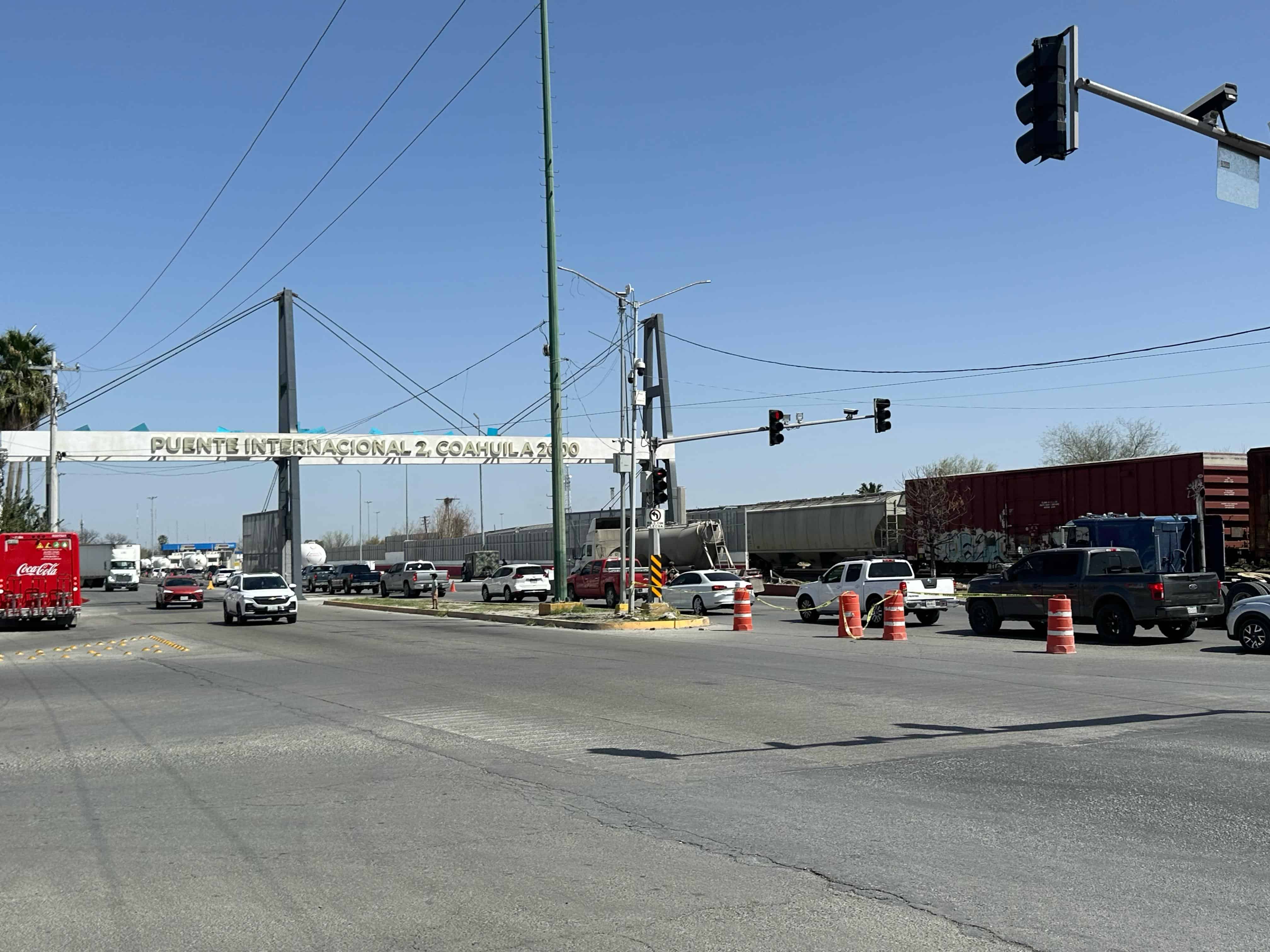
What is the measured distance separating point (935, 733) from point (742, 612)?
18.1m

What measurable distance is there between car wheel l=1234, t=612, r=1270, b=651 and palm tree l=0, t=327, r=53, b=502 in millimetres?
57983

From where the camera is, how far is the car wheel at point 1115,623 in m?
23.5

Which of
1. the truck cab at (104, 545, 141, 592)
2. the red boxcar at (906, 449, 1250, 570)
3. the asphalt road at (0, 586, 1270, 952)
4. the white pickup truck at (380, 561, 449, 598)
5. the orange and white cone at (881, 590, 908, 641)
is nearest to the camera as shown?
the asphalt road at (0, 586, 1270, 952)

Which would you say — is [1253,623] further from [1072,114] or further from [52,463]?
[52,463]

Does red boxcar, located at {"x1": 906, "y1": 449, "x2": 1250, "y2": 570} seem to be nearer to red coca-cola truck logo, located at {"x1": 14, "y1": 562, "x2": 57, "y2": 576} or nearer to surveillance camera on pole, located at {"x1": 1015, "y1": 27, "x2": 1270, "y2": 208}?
surveillance camera on pole, located at {"x1": 1015, "y1": 27, "x2": 1270, "y2": 208}

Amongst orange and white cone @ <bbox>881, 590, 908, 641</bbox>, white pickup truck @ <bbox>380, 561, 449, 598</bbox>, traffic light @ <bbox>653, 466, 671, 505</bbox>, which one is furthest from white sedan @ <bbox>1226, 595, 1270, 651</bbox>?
white pickup truck @ <bbox>380, 561, 449, 598</bbox>

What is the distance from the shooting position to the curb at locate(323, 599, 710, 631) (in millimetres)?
31344

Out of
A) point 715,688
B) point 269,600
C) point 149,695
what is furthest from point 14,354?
point 715,688

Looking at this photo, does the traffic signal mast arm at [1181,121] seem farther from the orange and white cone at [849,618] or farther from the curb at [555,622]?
the curb at [555,622]

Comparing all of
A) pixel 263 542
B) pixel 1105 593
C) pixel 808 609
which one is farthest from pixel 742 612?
pixel 263 542

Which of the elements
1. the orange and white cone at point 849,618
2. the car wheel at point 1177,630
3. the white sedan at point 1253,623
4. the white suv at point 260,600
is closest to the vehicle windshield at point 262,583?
the white suv at point 260,600

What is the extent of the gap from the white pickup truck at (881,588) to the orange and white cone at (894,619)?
4.27 metres

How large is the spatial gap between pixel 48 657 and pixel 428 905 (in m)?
22.6

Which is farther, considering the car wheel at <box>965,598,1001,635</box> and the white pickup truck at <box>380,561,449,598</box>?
the white pickup truck at <box>380,561,449,598</box>
